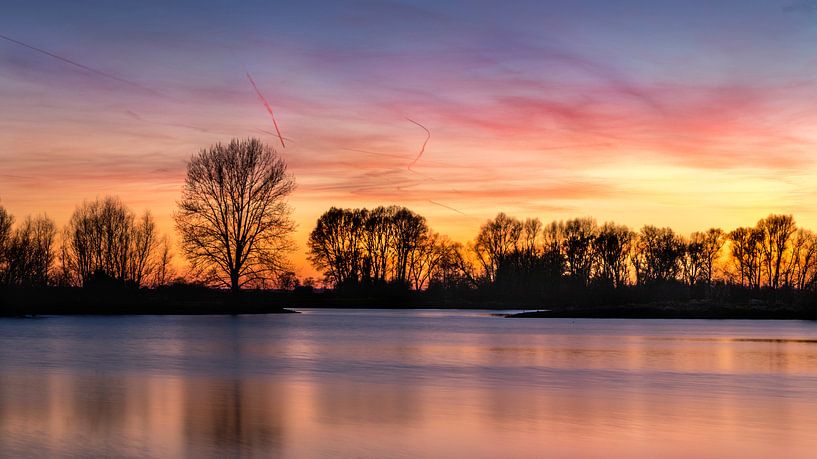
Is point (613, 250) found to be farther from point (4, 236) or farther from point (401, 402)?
point (401, 402)

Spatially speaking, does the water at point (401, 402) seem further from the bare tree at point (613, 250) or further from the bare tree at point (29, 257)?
the bare tree at point (613, 250)

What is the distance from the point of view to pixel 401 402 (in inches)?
621

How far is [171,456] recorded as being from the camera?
10.4m

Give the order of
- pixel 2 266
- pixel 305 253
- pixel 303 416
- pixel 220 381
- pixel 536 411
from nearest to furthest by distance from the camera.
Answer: pixel 303 416 → pixel 536 411 → pixel 220 381 → pixel 2 266 → pixel 305 253

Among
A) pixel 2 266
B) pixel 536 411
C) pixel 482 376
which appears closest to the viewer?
pixel 536 411

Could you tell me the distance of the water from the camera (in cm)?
1129

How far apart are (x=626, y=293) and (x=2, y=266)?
2192 inches

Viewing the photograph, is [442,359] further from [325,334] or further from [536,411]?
[325,334]

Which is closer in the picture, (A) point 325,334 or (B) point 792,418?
(B) point 792,418

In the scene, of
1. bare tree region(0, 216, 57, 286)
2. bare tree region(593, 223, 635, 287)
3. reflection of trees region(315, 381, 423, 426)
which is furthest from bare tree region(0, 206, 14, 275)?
bare tree region(593, 223, 635, 287)

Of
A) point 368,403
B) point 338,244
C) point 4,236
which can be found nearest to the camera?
point 368,403

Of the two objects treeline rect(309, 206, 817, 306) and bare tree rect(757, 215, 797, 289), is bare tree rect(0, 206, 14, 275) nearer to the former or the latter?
treeline rect(309, 206, 817, 306)

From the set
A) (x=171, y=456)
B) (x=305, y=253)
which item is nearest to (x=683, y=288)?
(x=305, y=253)

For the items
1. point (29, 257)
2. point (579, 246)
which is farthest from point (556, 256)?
point (29, 257)
